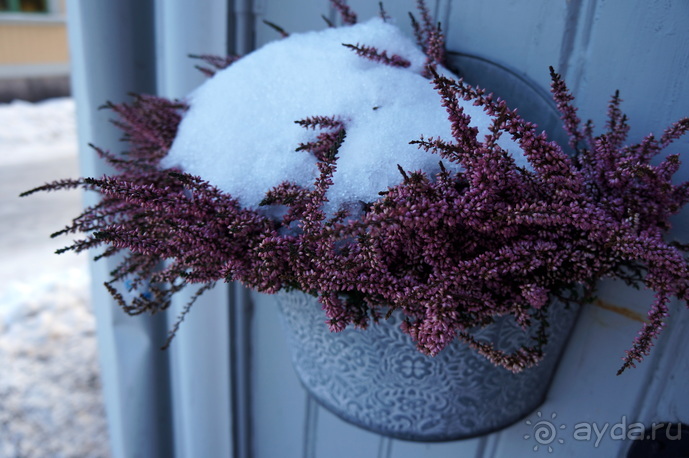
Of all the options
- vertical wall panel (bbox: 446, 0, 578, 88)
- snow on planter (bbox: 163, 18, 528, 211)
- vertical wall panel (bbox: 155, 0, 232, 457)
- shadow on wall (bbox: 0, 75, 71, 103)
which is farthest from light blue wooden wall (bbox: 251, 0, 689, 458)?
shadow on wall (bbox: 0, 75, 71, 103)

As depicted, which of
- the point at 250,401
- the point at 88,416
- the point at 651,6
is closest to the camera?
the point at 651,6

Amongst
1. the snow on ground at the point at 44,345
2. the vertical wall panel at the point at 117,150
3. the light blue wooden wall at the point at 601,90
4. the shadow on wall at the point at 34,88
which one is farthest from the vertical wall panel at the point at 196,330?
the shadow on wall at the point at 34,88

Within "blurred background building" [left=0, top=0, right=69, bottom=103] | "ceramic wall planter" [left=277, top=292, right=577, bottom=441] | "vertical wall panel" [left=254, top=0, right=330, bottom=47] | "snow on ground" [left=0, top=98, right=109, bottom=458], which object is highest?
"vertical wall panel" [left=254, top=0, right=330, bottom=47]

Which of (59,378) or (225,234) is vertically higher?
(225,234)

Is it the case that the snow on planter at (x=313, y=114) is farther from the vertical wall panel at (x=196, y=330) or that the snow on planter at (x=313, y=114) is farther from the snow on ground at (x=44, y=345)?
the snow on ground at (x=44, y=345)

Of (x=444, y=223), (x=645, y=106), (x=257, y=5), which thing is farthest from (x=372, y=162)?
(x=257, y=5)

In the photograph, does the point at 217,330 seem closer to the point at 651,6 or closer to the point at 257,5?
the point at 257,5

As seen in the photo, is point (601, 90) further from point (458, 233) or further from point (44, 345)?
point (44, 345)

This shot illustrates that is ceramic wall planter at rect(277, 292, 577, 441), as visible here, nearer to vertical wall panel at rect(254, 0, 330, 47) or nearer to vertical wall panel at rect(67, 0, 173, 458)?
vertical wall panel at rect(254, 0, 330, 47)
